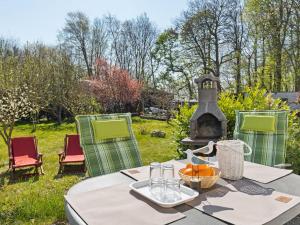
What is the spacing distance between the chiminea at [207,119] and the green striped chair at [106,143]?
1367 millimetres

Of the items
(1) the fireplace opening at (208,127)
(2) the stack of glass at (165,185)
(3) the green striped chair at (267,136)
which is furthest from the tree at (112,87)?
(2) the stack of glass at (165,185)

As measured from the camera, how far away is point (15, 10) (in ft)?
30.0

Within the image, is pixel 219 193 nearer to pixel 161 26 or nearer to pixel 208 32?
pixel 208 32

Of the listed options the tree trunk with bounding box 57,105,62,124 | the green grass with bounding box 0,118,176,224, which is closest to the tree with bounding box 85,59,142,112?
the tree trunk with bounding box 57,105,62,124

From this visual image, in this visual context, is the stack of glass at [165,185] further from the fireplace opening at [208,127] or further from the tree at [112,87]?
the tree at [112,87]

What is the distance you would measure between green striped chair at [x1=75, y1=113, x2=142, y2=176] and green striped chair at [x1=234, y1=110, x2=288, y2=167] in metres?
1.36

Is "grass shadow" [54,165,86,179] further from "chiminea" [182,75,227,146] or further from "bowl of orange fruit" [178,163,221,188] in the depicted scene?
"bowl of orange fruit" [178,163,221,188]

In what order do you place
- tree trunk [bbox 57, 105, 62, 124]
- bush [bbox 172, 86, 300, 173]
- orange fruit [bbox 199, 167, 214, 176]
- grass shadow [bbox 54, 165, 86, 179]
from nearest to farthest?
orange fruit [bbox 199, 167, 214, 176] < bush [bbox 172, 86, 300, 173] < grass shadow [bbox 54, 165, 86, 179] < tree trunk [bbox 57, 105, 62, 124]

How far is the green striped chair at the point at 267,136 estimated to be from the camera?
2.85 metres

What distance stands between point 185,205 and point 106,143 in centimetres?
156

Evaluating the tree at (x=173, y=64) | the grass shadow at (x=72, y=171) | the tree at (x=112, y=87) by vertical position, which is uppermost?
the tree at (x=173, y=64)

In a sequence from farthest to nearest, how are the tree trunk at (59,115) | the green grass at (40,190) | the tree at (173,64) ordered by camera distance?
the tree at (173,64) → the tree trunk at (59,115) → the green grass at (40,190)

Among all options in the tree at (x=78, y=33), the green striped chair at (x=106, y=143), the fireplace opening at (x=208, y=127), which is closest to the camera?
the green striped chair at (x=106, y=143)

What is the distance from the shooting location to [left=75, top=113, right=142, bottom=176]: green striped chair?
2.62 meters
